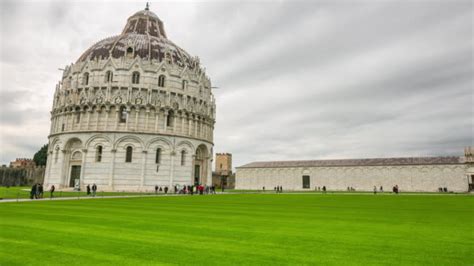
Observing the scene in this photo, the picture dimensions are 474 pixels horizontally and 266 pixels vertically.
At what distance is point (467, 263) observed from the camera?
6570 millimetres

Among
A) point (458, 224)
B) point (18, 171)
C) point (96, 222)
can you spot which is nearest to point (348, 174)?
point (458, 224)

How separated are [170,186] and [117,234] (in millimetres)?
39977

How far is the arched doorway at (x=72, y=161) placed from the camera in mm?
48438

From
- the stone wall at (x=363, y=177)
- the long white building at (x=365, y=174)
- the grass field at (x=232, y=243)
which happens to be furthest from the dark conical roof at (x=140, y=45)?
the grass field at (x=232, y=243)

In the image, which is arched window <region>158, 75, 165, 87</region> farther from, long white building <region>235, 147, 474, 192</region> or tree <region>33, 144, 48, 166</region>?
tree <region>33, 144, 48, 166</region>

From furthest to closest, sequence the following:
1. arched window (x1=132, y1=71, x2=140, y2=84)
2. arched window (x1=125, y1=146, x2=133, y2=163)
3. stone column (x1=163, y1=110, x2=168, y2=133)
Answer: arched window (x1=132, y1=71, x2=140, y2=84) < stone column (x1=163, y1=110, x2=168, y2=133) < arched window (x1=125, y1=146, x2=133, y2=163)

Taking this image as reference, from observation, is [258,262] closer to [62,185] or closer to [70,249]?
[70,249]

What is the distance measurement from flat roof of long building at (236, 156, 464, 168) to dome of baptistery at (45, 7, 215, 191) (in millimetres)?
29570

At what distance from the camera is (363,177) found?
232 ft

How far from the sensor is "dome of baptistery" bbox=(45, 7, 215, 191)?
47.0 metres

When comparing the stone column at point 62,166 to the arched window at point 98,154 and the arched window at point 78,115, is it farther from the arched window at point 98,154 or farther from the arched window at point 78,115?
the arched window at point 98,154

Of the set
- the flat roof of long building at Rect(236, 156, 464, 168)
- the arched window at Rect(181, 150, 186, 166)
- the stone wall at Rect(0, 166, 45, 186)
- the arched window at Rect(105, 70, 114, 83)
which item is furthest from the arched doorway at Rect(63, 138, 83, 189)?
the flat roof of long building at Rect(236, 156, 464, 168)

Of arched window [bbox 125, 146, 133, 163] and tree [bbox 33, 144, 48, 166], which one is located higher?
tree [bbox 33, 144, 48, 166]

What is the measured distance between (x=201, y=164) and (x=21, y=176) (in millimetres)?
51539
